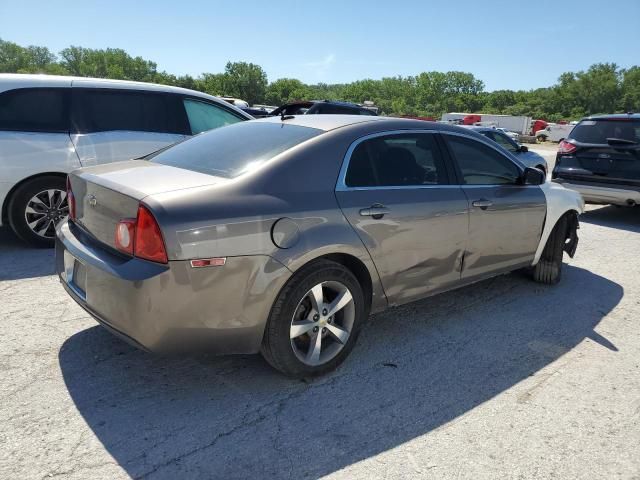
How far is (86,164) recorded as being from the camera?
545cm

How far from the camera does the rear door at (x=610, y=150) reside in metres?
7.93

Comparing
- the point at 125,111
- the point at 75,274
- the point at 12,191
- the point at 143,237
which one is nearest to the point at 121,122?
the point at 125,111

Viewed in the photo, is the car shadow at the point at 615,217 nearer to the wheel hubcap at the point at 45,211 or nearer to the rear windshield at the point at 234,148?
the rear windshield at the point at 234,148

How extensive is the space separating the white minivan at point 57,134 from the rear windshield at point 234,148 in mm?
2222

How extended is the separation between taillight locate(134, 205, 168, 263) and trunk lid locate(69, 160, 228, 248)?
0.30 feet

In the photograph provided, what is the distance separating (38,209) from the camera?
17.3ft

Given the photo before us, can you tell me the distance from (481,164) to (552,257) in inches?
57.8

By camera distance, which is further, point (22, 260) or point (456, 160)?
point (22, 260)

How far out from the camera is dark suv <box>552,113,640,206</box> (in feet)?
26.0

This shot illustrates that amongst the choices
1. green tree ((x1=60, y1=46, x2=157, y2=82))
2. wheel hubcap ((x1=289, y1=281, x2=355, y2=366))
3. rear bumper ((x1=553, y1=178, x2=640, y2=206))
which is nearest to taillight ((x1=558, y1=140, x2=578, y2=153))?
rear bumper ((x1=553, y1=178, x2=640, y2=206))

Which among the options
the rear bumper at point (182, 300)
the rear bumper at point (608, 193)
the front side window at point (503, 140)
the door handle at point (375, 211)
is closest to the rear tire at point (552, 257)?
the door handle at point (375, 211)

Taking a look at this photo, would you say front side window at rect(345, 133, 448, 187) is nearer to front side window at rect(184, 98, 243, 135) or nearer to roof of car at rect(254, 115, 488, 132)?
roof of car at rect(254, 115, 488, 132)

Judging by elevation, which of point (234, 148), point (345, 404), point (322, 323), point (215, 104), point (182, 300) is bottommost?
point (345, 404)

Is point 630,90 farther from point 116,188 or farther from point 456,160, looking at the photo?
point 116,188
